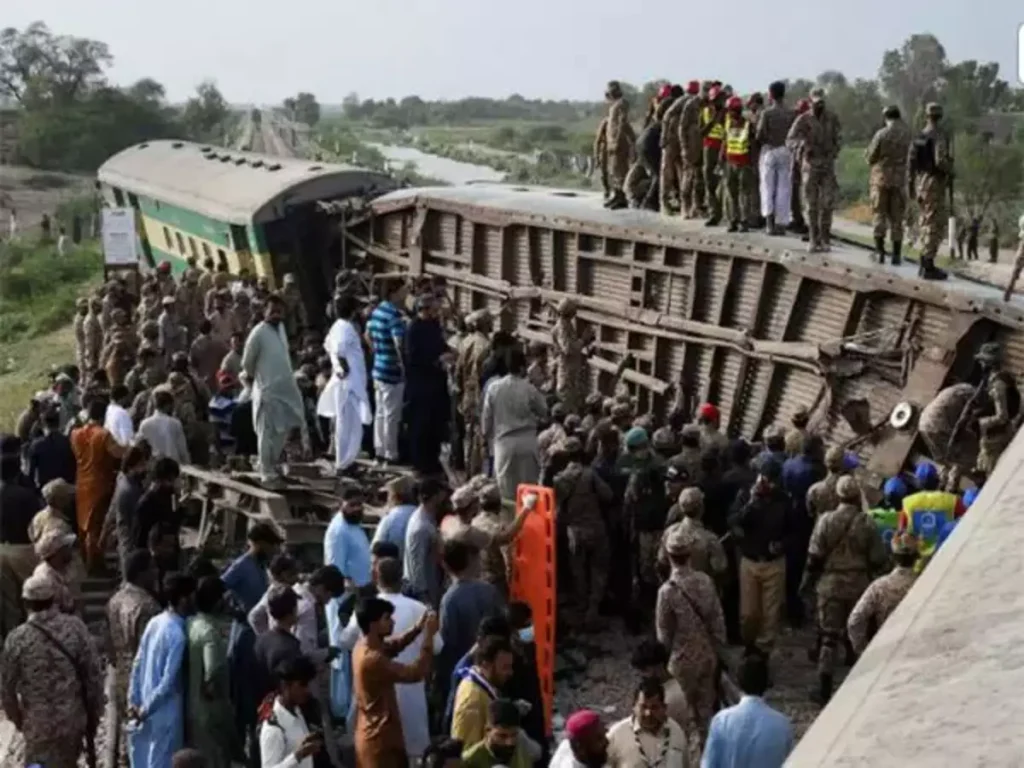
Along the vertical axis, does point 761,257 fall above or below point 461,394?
above

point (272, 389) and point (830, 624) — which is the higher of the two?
point (272, 389)

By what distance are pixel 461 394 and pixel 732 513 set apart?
305 centimetres

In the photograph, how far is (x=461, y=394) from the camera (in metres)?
11.1

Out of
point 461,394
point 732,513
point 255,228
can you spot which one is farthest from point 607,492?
point 255,228

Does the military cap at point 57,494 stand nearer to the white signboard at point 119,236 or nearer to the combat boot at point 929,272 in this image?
the combat boot at point 929,272

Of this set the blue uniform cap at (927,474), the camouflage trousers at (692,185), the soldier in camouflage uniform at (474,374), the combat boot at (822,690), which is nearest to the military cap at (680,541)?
the combat boot at (822,690)

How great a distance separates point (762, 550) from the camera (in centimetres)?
860

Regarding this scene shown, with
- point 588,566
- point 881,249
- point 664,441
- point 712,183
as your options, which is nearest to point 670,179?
point 712,183

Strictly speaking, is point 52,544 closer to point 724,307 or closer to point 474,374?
point 474,374

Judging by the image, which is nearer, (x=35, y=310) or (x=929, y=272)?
(x=929, y=272)

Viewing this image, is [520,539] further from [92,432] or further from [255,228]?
[255,228]

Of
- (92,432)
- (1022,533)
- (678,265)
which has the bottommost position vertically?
(92,432)

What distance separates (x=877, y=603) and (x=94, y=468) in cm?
559

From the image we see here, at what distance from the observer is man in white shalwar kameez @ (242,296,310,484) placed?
393 inches
